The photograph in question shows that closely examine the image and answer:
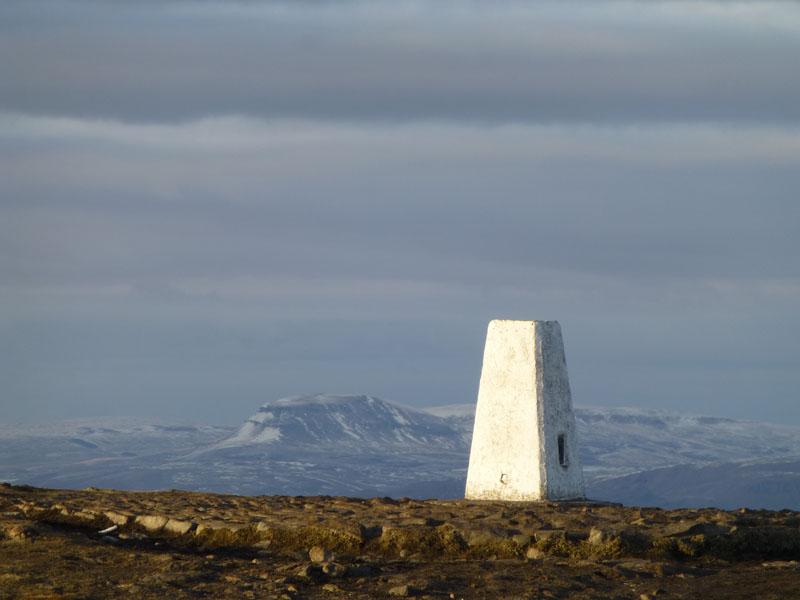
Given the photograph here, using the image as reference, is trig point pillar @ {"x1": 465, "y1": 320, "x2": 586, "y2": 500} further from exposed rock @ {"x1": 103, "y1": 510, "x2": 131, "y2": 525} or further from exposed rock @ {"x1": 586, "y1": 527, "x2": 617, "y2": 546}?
exposed rock @ {"x1": 103, "y1": 510, "x2": 131, "y2": 525}

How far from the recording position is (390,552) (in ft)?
62.1

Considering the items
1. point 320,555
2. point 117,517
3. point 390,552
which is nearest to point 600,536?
point 390,552

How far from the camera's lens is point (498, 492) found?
27.4 metres

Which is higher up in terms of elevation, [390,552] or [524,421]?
[524,421]

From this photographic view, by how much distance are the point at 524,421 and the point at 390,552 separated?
30.2 ft

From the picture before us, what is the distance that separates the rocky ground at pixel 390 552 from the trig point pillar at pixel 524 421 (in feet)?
10.5

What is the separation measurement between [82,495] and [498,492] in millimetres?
10204

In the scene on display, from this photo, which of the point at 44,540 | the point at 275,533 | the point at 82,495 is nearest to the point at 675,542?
the point at 275,533

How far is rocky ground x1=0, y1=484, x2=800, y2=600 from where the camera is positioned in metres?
16.2

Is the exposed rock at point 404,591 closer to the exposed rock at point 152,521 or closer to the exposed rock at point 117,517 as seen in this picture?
the exposed rock at point 152,521

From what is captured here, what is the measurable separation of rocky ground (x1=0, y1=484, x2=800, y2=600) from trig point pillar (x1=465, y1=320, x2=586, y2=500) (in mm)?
3189

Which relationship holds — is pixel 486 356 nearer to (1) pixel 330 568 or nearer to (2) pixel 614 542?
(2) pixel 614 542

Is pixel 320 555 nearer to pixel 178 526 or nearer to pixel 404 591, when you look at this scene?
pixel 404 591

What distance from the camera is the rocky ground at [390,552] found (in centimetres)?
1622
